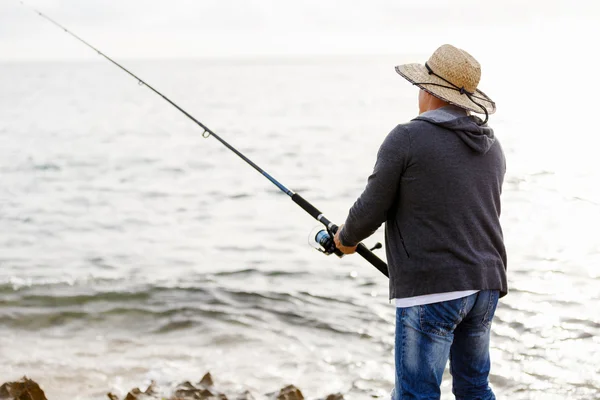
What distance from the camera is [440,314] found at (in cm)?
290

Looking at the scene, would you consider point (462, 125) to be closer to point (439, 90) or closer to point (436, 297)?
point (439, 90)

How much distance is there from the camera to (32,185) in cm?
1557

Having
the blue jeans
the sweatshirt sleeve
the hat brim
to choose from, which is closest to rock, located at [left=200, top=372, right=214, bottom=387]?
the blue jeans

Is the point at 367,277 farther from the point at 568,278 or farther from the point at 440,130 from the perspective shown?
the point at 440,130

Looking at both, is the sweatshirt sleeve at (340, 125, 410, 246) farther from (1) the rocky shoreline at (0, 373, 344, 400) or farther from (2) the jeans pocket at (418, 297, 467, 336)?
(1) the rocky shoreline at (0, 373, 344, 400)

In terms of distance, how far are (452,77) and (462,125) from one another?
0.85ft

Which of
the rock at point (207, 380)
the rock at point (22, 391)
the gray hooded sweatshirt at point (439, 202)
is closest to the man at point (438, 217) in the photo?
the gray hooded sweatshirt at point (439, 202)

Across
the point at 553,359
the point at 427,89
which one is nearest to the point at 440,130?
the point at 427,89

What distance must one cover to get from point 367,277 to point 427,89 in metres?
5.69

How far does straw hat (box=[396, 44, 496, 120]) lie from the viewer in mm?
2953

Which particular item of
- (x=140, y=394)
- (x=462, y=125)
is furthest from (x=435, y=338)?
(x=140, y=394)

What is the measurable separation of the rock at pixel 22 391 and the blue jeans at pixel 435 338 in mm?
2500

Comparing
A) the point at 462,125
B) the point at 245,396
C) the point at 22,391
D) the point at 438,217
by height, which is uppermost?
the point at 462,125

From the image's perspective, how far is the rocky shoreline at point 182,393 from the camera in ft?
14.9
